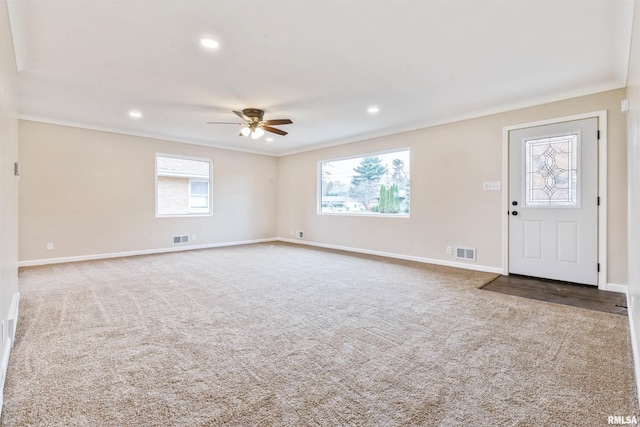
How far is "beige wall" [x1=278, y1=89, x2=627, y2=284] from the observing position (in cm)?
352

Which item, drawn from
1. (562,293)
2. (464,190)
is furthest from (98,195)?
(562,293)

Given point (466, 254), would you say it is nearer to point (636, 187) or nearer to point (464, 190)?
point (464, 190)

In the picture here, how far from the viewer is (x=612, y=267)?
3547 mm

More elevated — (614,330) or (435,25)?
(435,25)

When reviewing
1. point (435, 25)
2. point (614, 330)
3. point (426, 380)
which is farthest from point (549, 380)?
point (435, 25)

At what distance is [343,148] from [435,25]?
4283 millimetres

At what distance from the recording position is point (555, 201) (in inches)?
156

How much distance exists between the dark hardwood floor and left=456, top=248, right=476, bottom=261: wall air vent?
1.96 feet

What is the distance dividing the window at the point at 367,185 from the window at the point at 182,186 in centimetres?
272

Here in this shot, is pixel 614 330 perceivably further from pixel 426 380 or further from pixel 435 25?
pixel 435 25

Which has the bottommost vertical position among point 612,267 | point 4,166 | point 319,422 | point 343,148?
point 319,422

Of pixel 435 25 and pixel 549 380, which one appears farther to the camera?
pixel 435 25

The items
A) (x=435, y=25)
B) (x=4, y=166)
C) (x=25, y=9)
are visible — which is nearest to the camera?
(x=4, y=166)

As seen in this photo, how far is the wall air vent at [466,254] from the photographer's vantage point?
15.5ft
